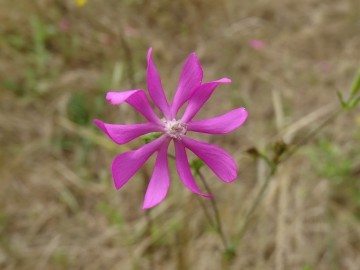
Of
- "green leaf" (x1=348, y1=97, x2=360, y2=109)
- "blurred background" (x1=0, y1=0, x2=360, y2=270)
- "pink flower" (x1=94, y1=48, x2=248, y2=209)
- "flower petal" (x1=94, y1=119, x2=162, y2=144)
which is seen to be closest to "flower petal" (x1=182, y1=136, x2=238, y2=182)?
"pink flower" (x1=94, y1=48, x2=248, y2=209)

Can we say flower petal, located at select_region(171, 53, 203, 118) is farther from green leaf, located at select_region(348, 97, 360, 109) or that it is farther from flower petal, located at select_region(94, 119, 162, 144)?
green leaf, located at select_region(348, 97, 360, 109)

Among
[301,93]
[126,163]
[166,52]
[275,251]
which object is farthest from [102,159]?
[126,163]

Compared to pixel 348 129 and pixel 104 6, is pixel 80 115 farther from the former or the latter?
pixel 348 129

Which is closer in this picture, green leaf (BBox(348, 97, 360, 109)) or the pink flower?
the pink flower

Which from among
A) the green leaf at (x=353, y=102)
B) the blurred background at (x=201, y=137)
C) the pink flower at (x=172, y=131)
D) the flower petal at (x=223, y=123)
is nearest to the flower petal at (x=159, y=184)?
the pink flower at (x=172, y=131)

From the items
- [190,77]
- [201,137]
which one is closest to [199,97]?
[190,77]

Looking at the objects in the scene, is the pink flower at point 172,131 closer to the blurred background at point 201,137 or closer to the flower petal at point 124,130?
the flower petal at point 124,130
